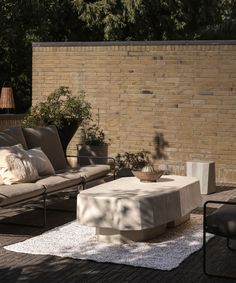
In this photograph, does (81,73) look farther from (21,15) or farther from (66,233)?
(21,15)

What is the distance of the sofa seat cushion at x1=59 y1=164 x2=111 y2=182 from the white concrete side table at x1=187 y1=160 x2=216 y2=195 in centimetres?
167

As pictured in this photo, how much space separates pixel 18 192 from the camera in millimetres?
6457

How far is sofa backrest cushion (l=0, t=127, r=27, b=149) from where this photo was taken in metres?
7.52

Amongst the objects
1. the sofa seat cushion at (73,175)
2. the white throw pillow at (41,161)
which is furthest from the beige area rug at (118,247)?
the white throw pillow at (41,161)

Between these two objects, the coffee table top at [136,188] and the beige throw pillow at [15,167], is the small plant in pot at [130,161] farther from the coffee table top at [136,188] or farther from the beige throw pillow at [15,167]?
the beige throw pillow at [15,167]

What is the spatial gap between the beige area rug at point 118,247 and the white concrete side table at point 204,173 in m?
2.61

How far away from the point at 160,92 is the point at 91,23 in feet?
27.0

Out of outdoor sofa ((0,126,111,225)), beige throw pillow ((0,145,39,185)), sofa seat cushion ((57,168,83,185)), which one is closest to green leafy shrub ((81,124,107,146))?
outdoor sofa ((0,126,111,225))

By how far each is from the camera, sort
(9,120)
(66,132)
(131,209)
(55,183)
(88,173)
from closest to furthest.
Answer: (131,209), (55,183), (88,173), (66,132), (9,120)

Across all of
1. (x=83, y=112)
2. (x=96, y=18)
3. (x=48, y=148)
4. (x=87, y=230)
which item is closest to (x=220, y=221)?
(x=87, y=230)

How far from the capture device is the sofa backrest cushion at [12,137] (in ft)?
24.7

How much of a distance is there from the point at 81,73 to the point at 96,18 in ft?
23.8

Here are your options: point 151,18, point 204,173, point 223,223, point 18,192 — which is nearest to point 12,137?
point 18,192

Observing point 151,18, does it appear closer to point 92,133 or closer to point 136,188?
point 92,133
